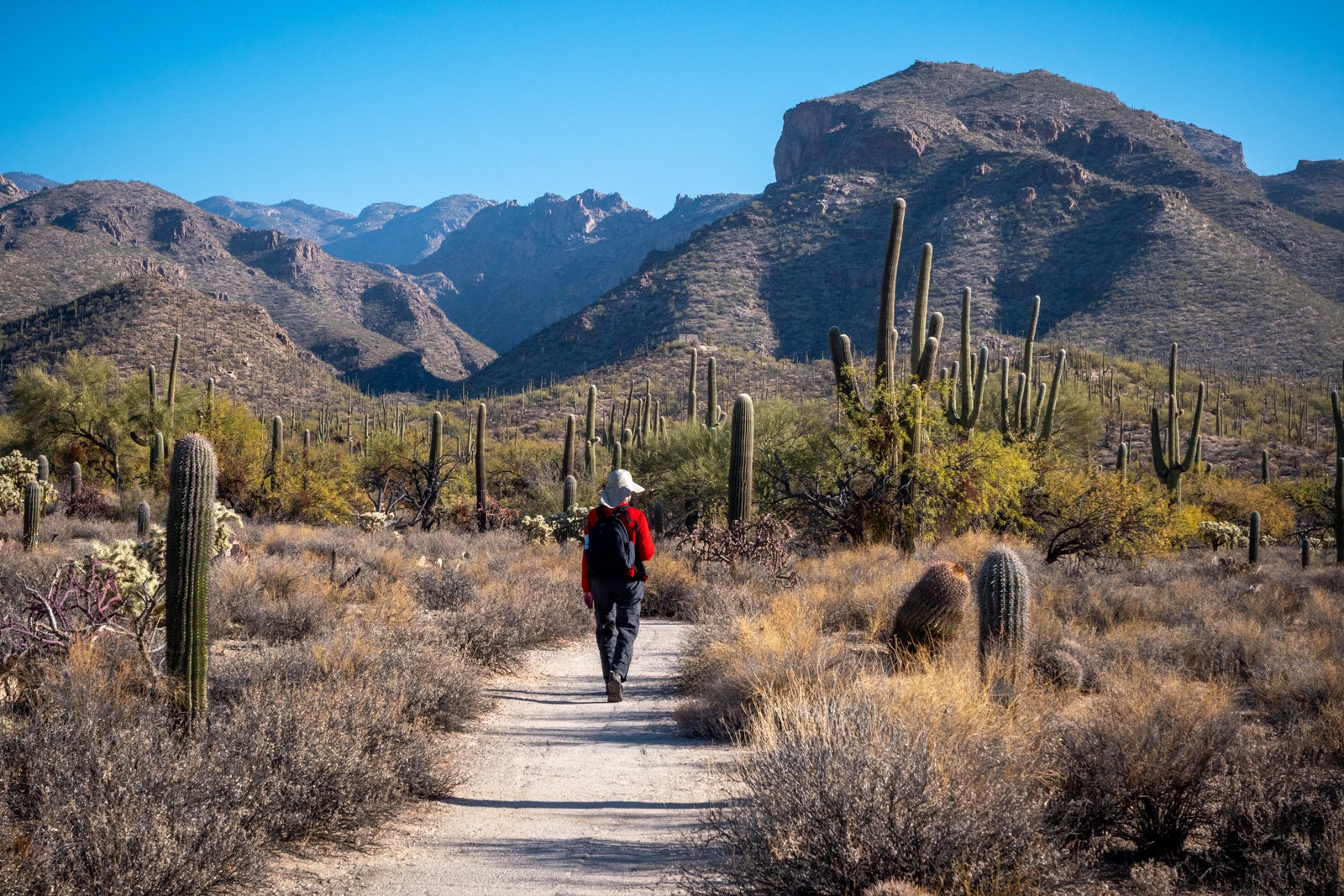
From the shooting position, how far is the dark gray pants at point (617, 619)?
7598 mm

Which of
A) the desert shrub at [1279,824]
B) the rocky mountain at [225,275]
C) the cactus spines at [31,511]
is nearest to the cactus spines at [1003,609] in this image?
the desert shrub at [1279,824]

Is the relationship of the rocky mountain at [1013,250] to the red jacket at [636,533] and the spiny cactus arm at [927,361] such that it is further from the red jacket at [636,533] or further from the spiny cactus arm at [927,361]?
the red jacket at [636,533]

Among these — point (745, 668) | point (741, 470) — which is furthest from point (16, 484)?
point (745, 668)

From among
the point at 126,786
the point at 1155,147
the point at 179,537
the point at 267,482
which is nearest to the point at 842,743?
the point at 126,786

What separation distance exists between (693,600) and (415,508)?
17501 millimetres

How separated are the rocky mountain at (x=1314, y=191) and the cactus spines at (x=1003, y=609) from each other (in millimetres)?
99013

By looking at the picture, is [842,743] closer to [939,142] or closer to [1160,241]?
[1160,241]

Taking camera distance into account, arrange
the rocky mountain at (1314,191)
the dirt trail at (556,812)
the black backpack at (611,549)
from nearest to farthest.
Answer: the dirt trail at (556,812) → the black backpack at (611,549) → the rocky mountain at (1314,191)

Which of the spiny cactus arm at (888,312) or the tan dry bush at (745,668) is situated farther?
the spiny cactus arm at (888,312)

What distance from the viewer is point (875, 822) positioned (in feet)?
11.5

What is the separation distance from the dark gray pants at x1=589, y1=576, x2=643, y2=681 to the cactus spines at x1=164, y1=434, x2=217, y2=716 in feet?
9.94

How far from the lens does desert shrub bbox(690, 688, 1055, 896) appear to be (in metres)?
3.41

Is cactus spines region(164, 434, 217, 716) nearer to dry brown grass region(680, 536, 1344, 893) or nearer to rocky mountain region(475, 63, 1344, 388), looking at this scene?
dry brown grass region(680, 536, 1344, 893)

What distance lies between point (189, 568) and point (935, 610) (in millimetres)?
5935
